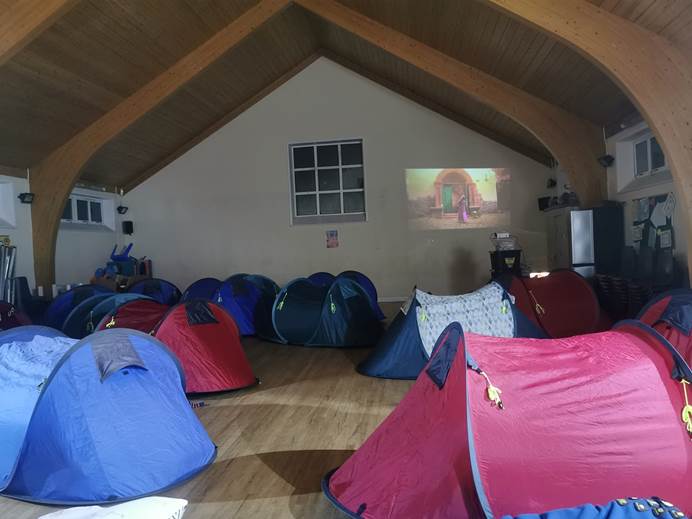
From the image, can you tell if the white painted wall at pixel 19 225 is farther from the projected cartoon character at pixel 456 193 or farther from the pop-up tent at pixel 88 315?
the projected cartoon character at pixel 456 193

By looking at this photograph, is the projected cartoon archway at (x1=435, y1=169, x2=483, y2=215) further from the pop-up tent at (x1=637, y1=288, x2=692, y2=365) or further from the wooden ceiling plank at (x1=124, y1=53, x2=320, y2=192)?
the pop-up tent at (x1=637, y1=288, x2=692, y2=365)

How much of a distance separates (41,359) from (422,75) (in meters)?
6.42

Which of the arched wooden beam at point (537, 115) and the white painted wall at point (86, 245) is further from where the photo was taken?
the white painted wall at point (86, 245)

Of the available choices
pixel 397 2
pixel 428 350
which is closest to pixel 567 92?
pixel 397 2

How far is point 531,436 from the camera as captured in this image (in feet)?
6.70

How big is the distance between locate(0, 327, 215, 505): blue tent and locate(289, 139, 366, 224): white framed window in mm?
6716

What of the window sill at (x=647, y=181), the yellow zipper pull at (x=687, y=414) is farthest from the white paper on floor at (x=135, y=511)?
the window sill at (x=647, y=181)

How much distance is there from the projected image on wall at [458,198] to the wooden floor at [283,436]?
4.38 metres

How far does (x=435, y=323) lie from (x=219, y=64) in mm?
5252

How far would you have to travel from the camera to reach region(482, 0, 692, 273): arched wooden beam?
412 centimetres

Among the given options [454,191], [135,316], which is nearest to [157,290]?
[135,316]

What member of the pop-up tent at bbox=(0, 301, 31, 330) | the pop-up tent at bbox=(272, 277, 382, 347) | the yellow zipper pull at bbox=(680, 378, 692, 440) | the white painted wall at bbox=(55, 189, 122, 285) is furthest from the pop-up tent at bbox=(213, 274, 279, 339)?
the yellow zipper pull at bbox=(680, 378, 692, 440)

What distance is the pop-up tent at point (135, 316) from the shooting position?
4.56 meters

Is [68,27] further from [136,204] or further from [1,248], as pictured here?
[136,204]
